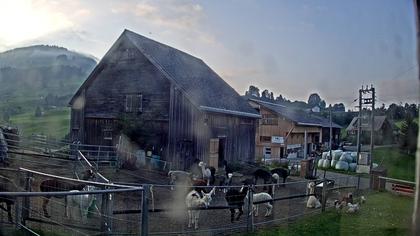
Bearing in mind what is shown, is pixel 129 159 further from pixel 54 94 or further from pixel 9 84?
pixel 9 84

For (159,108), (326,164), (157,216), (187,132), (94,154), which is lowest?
(326,164)

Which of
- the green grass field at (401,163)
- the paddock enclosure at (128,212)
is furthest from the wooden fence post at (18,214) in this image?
the green grass field at (401,163)

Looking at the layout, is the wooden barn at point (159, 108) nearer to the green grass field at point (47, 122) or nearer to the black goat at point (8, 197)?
the green grass field at point (47, 122)

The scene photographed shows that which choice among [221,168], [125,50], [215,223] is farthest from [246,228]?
[125,50]

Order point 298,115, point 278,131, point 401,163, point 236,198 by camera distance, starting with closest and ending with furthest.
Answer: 1. point 401,163
2. point 236,198
3. point 278,131
4. point 298,115

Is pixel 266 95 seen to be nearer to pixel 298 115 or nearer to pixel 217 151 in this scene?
pixel 298 115

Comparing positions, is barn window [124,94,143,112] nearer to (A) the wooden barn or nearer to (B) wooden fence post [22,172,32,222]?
(A) the wooden barn

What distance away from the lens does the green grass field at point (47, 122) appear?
840 inches

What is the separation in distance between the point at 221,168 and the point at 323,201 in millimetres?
9001

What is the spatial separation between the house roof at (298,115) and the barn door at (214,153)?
7.99m

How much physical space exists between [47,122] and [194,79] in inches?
431

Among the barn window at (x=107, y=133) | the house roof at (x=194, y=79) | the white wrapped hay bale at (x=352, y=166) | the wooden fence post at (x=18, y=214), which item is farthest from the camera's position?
Result: the white wrapped hay bale at (x=352, y=166)

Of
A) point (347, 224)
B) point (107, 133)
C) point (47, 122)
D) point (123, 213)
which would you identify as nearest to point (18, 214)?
point (123, 213)

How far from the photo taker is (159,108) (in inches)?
664
